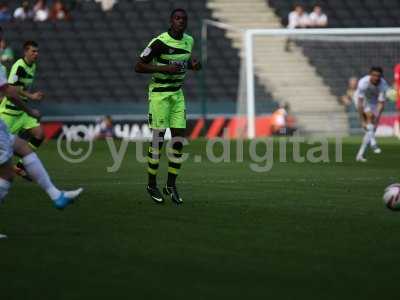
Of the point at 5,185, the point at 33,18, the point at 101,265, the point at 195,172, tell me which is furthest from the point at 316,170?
the point at 33,18

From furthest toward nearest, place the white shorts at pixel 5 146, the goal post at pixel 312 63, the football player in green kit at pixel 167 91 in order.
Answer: the goal post at pixel 312 63
the football player in green kit at pixel 167 91
the white shorts at pixel 5 146

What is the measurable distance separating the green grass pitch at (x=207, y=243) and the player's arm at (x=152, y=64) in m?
1.56

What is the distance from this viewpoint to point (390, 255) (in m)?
8.43

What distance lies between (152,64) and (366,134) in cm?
1000

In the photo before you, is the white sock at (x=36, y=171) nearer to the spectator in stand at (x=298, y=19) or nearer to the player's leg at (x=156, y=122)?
the player's leg at (x=156, y=122)

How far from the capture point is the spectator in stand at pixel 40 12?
35.7m

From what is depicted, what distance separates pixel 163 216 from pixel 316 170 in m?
8.02

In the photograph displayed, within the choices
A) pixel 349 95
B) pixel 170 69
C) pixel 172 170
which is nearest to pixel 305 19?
pixel 349 95

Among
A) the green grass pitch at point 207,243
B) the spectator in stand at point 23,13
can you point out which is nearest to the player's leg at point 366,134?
the green grass pitch at point 207,243

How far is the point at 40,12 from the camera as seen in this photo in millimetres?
35750

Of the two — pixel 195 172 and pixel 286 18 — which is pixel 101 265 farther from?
pixel 286 18

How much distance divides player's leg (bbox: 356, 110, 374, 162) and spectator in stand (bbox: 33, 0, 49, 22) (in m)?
14.9

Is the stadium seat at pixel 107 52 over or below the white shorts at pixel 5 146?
below

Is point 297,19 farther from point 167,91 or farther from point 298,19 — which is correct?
point 167,91
